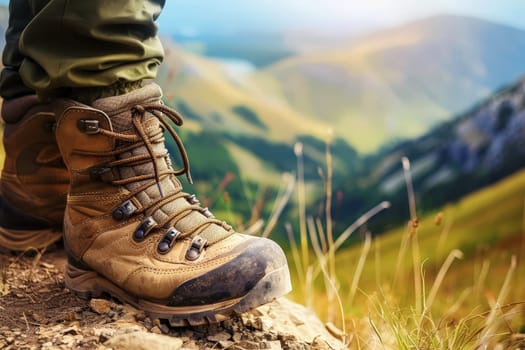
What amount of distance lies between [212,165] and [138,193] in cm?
257

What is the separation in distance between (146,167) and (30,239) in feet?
2.01

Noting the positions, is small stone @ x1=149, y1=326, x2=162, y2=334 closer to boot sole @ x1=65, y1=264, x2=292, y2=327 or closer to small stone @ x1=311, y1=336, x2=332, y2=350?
boot sole @ x1=65, y1=264, x2=292, y2=327

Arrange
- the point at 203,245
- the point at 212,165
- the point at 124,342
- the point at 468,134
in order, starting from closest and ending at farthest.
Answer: the point at 124,342 → the point at 203,245 → the point at 212,165 → the point at 468,134

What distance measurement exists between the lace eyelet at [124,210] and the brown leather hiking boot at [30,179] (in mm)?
369

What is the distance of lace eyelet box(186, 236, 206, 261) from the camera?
1.35m

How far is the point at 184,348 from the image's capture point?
1.28m

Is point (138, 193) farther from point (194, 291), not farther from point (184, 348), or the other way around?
point (184, 348)

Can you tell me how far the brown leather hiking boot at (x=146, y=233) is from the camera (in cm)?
131

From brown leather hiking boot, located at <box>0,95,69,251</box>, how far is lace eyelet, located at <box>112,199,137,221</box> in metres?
0.37

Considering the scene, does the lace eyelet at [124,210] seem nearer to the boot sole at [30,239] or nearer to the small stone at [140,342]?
the small stone at [140,342]

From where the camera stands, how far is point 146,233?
1388 mm

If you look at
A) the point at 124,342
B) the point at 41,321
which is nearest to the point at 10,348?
the point at 41,321

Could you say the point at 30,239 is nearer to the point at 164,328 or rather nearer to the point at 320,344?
the point at 164,328

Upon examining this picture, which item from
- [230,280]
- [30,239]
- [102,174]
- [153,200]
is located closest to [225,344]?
[230,280]
